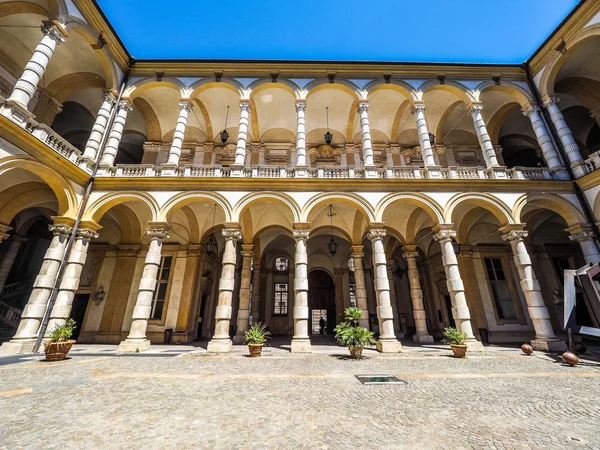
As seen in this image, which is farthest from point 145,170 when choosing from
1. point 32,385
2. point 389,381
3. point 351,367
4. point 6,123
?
point 389,381

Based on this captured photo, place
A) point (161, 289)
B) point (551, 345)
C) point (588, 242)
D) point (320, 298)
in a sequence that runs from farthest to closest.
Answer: point (320, 298), point (161, 289), point (588, 242), point (551, 345)

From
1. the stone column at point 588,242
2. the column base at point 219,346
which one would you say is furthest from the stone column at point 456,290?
the column base at point 219,346

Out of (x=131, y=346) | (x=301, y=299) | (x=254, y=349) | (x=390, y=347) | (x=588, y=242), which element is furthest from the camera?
(x=588, y=242)

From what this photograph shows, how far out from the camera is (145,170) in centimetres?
1184

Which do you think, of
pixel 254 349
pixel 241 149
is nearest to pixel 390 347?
pixel 254 349

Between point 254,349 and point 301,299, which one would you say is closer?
point 254,349

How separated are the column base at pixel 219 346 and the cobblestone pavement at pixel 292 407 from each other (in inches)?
Answer: 97.0

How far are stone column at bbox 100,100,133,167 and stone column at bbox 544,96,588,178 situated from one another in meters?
20.7

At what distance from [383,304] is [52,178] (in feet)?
44.3

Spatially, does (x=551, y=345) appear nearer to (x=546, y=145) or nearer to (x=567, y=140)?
(x=546, y=145)

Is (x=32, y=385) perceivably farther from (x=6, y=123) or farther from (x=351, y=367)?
(x=6, y=123)

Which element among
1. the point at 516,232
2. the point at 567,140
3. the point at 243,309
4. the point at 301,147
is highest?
the point at 567,140

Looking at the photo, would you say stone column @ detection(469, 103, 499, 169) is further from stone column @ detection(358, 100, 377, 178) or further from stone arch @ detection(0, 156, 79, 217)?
stone arch @ detection(0, 156, 79, 217)

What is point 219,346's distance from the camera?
974 centimetres
